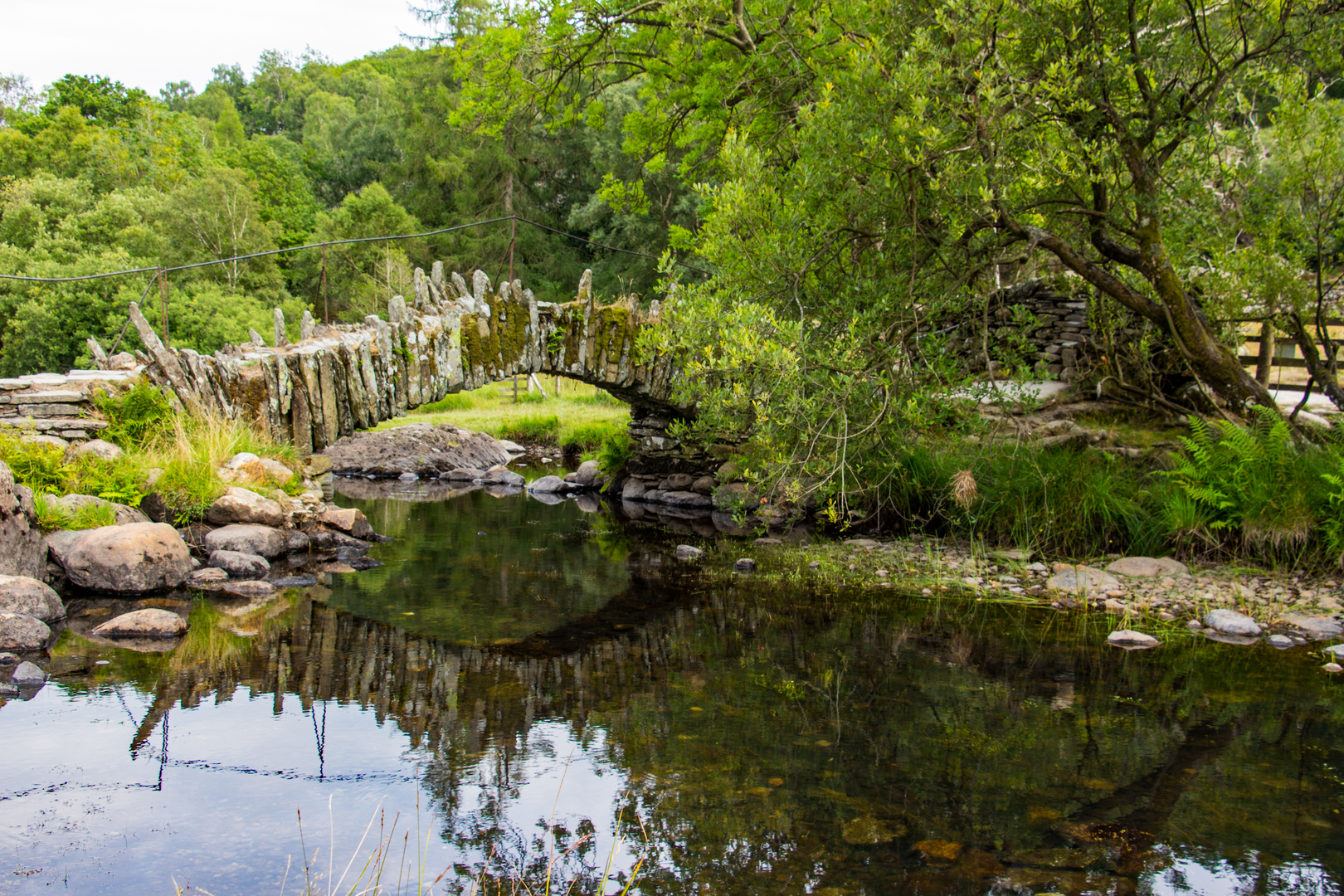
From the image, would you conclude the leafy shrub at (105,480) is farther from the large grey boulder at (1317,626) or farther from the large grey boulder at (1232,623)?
the large grey boulder at (1317,626)

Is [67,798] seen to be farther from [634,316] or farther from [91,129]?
[91,129]

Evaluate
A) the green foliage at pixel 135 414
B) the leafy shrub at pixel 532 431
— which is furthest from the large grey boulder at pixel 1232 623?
the leafy shrub at pixel 532 431

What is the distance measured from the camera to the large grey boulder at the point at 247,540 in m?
8.14

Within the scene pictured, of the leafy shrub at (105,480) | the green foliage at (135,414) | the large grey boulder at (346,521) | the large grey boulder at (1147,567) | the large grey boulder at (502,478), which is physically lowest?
the large grey boulder at (502,478)

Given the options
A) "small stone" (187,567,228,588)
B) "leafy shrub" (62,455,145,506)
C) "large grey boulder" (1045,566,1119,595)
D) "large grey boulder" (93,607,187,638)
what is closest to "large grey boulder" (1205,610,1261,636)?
"large grey boulder" (1045,566,1119,595)

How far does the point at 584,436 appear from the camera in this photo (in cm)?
2027

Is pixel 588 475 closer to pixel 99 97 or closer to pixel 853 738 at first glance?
pixel 853 738

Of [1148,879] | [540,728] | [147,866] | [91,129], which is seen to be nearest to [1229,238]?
[1148,879]

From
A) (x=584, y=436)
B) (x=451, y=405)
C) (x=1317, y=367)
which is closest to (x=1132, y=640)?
(x=1317, y=367)

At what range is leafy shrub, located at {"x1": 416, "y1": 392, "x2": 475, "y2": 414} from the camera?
26859 millimetres

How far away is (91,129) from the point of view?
39.7 metres

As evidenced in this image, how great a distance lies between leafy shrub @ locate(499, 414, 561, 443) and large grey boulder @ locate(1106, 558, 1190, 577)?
51.9 feet

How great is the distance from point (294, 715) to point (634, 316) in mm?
9495

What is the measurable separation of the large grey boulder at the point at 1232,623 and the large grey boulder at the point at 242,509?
27.4 ft
